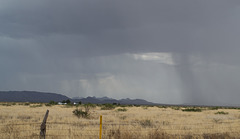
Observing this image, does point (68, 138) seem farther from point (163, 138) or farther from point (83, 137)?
point (163, 138)

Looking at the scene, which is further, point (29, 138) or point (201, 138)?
point (201, 138)

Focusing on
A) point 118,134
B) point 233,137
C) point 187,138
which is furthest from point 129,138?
point 233,137

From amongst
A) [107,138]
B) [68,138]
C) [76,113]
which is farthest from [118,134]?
[76,113]

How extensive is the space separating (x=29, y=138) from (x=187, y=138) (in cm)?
913

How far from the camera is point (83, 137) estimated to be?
13633mm

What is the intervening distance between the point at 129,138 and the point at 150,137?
58.1 inches

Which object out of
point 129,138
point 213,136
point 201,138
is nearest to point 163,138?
point 129,138

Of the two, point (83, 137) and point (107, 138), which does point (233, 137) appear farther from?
point (83, 137)

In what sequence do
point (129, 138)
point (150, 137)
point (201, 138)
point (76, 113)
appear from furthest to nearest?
point (76, 113) → point (201, 138) → point (150, 137) → point (129, 138)

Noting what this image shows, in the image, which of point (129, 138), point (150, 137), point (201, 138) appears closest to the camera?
point (129, 138)

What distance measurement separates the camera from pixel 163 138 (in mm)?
13281

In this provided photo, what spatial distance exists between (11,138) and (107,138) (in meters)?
5.08

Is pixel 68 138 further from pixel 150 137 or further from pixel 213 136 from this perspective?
pixel 213 136

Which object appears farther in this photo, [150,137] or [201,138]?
[201,138]
